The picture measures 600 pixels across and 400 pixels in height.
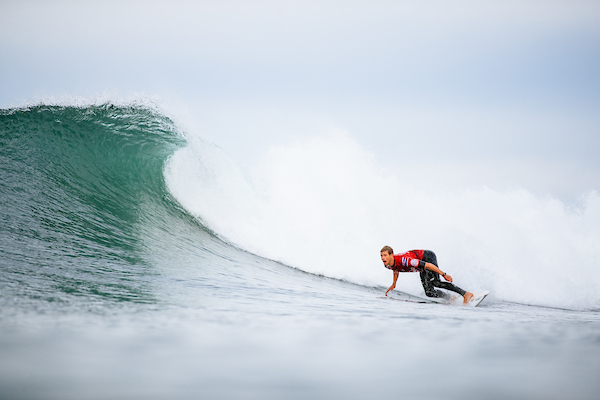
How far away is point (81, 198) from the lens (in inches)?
265

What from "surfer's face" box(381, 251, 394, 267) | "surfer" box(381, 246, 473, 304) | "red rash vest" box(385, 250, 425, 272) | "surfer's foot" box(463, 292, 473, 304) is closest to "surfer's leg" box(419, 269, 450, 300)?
"surfer" box(381, 246, 473, 304)

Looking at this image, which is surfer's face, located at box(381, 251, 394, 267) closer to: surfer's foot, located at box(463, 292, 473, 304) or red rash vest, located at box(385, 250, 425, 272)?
red rash vest, located at box(385, 250, 425, 272)

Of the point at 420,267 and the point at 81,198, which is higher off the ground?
the point at 81,198

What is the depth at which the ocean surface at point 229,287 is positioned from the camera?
1.90 metres

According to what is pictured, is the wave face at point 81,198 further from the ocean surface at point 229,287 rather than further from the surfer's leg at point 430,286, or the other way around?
the surfer's leg at point 430,286

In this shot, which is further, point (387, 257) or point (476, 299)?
point (387, 257)

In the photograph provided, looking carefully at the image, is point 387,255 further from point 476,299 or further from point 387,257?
point 476,299

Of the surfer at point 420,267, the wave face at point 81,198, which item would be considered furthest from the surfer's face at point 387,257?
the wave face at point 81,198

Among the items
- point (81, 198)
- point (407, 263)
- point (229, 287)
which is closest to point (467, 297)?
point (407, 263)

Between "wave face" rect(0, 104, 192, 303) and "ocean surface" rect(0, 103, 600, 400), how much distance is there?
35 mm

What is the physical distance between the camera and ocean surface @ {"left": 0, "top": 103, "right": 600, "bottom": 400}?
190 centimetres

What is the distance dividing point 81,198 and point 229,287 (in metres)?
3.66

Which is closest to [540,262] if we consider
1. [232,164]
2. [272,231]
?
[272,231]

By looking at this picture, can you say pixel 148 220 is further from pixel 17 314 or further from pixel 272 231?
pixel 17 314
